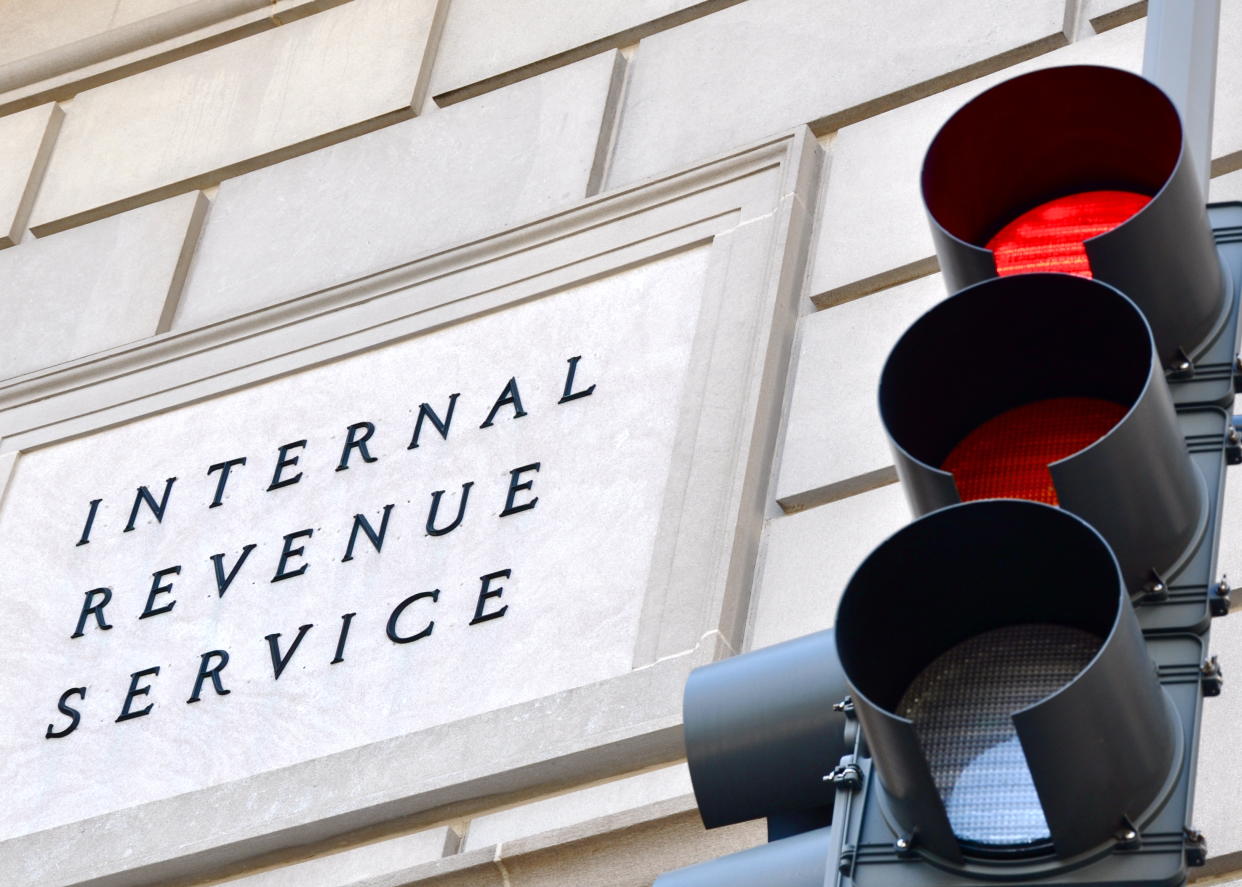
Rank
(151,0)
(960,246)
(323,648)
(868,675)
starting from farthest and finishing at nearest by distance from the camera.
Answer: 1. (151,0)
2. (323,648)
3. (960,246)
4. (868,675)

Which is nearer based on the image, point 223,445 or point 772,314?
point 772,314

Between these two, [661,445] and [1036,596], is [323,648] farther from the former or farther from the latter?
[1036,596]

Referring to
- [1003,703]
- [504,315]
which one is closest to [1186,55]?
[1003,703]

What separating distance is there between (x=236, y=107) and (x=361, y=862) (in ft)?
11.1

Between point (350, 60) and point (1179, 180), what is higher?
point (350, 60)

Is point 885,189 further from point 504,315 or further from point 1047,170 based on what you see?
point 1047,170

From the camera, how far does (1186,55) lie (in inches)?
105

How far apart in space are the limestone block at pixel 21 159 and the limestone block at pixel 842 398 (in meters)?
3.35

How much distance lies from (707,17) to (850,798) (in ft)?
17.0

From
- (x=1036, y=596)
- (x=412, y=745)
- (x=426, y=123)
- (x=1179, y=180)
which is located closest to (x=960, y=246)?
(x=1179, y=180)

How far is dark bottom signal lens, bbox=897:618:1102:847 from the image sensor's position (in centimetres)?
189

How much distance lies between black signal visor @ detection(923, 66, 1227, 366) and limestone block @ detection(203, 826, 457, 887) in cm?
304

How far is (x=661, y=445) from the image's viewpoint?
5707 millimetres

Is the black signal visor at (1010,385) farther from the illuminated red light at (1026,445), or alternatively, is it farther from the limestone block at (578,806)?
the limestone block at (578,806)
